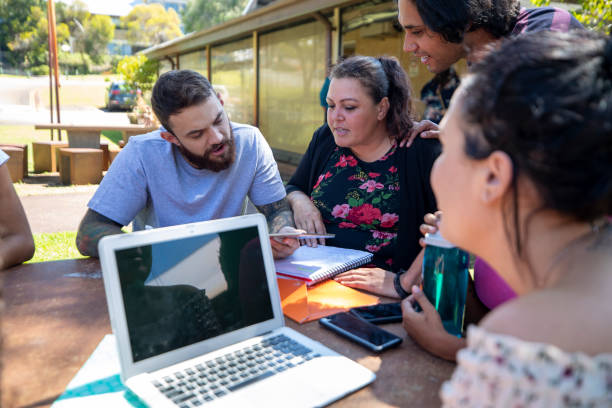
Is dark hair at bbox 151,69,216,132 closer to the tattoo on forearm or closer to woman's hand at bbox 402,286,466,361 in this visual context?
the tattoo on forearm

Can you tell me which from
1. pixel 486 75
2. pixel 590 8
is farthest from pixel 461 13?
pixel 590 8

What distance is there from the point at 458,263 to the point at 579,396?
2.15 ft

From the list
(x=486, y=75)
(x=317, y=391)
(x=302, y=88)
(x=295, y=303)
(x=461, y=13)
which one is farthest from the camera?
(x=302, y=88)

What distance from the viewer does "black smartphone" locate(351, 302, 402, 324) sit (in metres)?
1.50

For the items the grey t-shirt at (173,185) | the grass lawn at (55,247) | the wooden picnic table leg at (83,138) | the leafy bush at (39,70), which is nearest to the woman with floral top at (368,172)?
the grey t-shirt at (173,185)

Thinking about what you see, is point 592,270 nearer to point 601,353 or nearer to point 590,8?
point 601,353

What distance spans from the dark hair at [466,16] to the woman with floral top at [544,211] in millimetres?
1229

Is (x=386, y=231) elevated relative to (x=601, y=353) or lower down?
lower down

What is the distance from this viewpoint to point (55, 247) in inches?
191

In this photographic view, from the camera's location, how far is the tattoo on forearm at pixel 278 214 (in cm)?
242

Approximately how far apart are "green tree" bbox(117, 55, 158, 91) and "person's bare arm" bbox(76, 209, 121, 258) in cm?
2216

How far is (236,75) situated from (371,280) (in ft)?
37.9

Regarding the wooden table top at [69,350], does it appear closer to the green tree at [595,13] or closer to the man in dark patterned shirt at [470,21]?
the man in dark patterned shirt at [470,21]

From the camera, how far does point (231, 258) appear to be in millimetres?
1364
